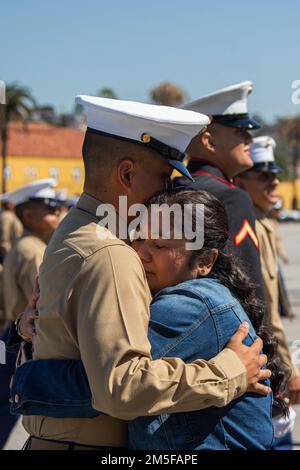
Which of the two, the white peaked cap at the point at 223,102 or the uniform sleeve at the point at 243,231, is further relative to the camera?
the white peaked cap at the point at 223,102

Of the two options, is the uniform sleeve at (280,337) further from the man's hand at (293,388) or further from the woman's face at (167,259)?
the woman's face at (167,259)

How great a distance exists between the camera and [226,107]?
13.2ft

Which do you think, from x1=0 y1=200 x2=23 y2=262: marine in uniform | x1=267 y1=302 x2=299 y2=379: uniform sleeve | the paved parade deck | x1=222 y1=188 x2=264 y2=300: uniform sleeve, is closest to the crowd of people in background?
x1=222 y1=188 x2=264 y2=300: uniform sleeve

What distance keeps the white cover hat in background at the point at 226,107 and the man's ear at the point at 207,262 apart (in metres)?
1.50

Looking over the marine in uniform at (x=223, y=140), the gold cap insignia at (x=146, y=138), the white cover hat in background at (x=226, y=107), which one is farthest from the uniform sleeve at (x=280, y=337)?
the gold cap insignia at (x=146, y=138)

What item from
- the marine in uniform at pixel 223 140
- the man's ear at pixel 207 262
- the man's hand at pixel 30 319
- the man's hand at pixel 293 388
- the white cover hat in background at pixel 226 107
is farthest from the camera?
the man's hand at pixel 293 388

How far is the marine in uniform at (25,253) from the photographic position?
5129mm

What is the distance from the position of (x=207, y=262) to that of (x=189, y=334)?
0.32 metres

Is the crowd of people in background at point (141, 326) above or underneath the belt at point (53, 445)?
above

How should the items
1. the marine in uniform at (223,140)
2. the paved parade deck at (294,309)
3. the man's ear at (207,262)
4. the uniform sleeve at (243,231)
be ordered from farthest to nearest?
the paved parade deck at (294,309) < the marine in uniform at (223,140) < the uniform sleeve at (243,231) < the man's ear at (207,262)

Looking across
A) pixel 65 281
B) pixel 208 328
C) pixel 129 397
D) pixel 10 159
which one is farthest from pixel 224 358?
pixel 10 159

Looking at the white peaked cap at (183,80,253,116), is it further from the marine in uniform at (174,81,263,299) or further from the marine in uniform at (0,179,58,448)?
the marine in uniform at (0,179,58,448)

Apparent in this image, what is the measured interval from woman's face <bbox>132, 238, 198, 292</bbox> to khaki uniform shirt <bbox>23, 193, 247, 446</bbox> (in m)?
0.21

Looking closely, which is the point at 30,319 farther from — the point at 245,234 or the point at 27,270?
the point at 27,270
